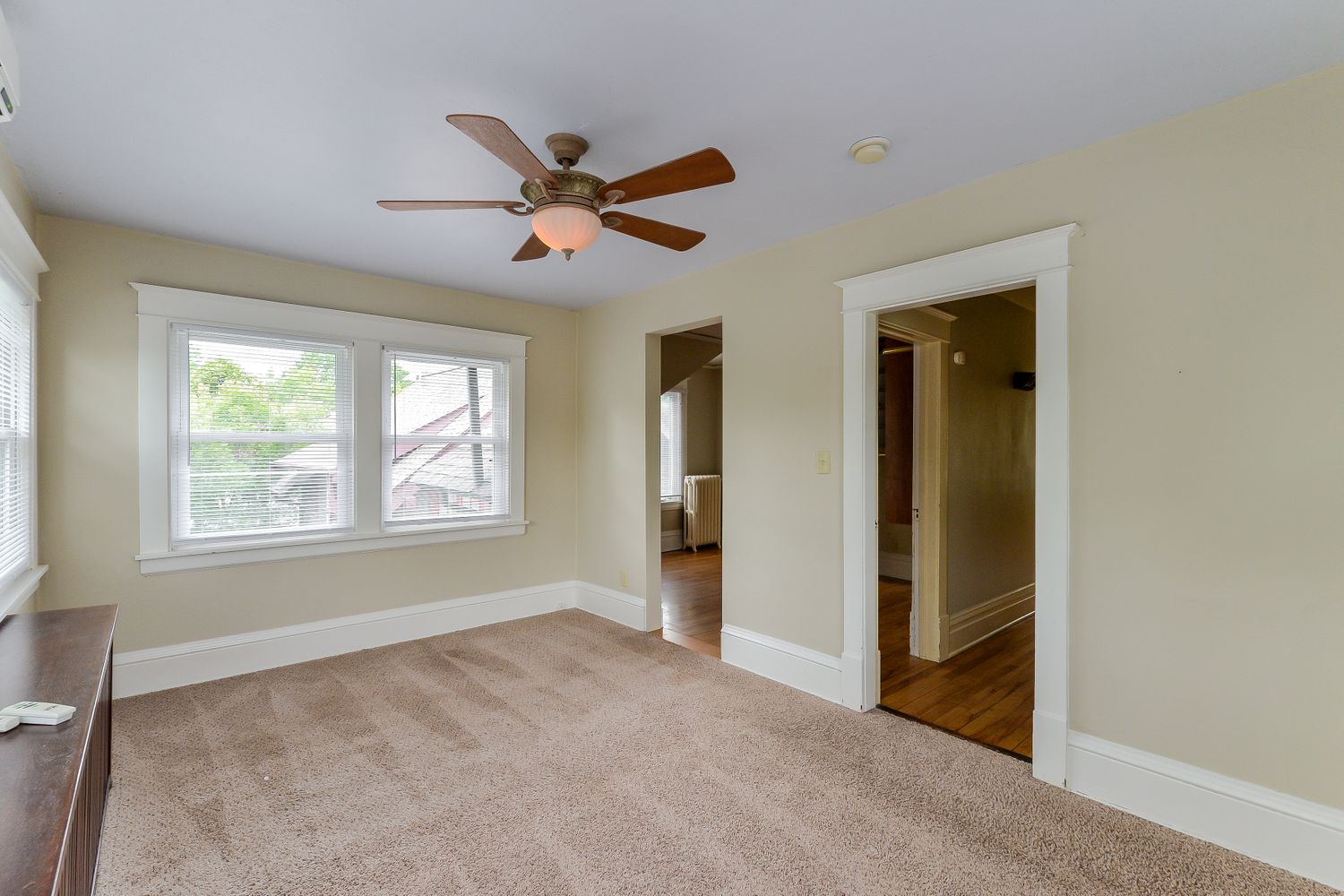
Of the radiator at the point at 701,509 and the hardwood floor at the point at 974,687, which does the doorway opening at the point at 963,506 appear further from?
the radiator at the point at 701,509

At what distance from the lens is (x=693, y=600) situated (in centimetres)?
530

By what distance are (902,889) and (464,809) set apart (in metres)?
1.52

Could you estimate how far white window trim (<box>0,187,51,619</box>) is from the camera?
2.26 meters

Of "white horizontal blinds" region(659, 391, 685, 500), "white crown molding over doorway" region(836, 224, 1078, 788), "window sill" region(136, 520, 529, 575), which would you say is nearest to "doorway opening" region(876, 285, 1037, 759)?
"white crown molding over doorway" region(836, 224, 1078, 788)

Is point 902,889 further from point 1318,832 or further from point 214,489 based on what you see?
point 214,489

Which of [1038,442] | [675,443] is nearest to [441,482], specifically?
[1038,442]

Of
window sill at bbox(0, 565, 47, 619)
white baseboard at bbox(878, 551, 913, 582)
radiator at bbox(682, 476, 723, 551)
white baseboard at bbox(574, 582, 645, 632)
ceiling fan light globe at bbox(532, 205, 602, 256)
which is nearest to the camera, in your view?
ceiling fan light globe at bbox(532, 205, 602, 256)

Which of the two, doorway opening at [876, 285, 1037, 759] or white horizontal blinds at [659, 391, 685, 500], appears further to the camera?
white horizontal blinds at [659, 391, 685, 500]

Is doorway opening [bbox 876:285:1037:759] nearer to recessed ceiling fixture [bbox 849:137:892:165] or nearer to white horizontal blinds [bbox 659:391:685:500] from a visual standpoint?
recessed ceiling fixture [bbox 849:137:892:165]

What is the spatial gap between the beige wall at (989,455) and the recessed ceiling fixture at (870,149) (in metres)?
1.71

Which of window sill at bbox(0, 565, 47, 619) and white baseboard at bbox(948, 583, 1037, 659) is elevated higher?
window sill at bbox(0, 565, 47, 619)

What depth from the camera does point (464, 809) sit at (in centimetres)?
221

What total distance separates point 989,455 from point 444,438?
3894mm

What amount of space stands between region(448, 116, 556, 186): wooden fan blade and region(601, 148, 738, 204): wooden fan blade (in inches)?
10.2
